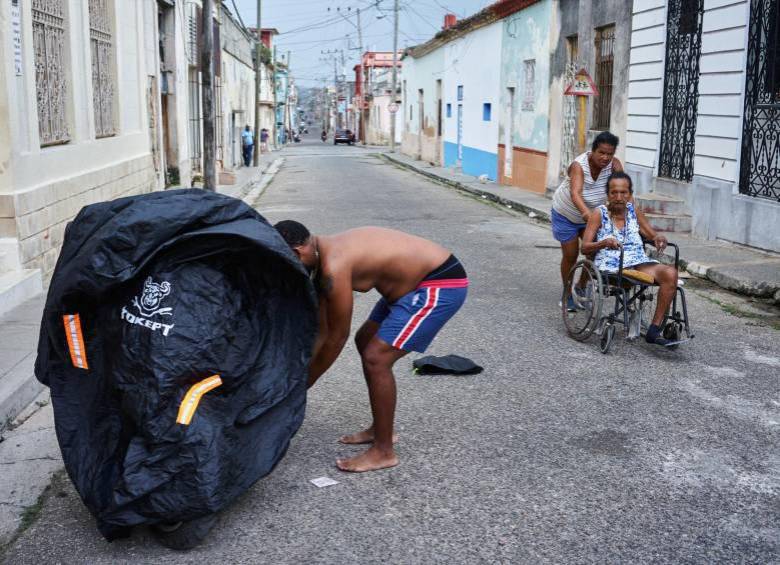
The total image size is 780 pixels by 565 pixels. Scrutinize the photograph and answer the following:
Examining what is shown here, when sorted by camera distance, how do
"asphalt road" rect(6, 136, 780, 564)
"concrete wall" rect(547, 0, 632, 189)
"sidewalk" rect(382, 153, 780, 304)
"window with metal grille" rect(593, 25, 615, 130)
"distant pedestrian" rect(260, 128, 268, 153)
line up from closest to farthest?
"asphalt road" rect(6, 136, 780, 564)
"sidewalk" rect(382, 153, 780, 304)
"concrete wall" rect(547, 0, 632, 189)
"window with metal grille" rect(593, 25, 615, 130)
"distant pedestrian" rect(260, 128, 268, 153)

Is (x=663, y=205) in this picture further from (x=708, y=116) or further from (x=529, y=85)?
(x=529, y=85)

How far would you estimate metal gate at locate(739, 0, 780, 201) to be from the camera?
11.3 m

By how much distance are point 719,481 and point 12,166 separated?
6.57 m

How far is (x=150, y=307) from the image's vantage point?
360 cm

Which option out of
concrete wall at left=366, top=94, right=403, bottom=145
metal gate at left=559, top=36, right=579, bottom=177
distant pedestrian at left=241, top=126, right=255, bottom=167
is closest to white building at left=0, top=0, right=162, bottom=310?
metal gate at left=559, top=36, right=579, bottom=177

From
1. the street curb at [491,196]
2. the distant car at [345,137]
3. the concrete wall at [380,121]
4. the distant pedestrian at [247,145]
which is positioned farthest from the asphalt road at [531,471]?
the distant car at [345,137]

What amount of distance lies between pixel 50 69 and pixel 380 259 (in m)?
6.94

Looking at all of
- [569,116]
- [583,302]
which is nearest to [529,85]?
[569,116]

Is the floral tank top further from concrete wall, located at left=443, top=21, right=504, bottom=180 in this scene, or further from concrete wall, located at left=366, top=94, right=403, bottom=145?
concrete wall, located at left=366, top=94, right=403, bottom=145

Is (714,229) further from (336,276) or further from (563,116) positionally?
(336,276)

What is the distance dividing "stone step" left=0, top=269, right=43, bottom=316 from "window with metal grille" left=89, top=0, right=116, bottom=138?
13.1 feet

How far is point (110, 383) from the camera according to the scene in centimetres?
371

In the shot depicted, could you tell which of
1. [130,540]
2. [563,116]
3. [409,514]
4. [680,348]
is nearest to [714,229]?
[680,348]

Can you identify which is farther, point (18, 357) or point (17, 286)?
point (17, 286)
